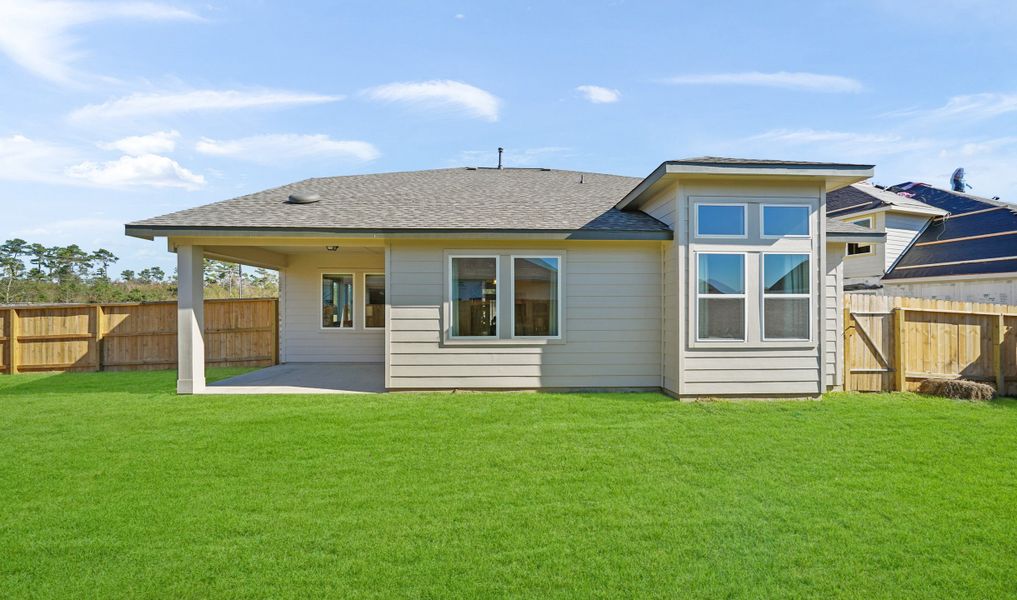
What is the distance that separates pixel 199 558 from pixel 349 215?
596 cm

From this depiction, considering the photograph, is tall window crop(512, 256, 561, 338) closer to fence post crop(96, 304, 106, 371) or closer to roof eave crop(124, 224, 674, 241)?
roof eave crop(124, 224, 674, 241)

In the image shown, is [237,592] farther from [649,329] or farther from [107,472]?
[649,329]

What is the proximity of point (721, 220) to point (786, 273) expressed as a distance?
121cm

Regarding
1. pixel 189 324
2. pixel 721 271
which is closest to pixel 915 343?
pixel 721 271

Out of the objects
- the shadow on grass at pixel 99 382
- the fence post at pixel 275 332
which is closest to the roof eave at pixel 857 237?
the shadow on grass at pixel 99 382

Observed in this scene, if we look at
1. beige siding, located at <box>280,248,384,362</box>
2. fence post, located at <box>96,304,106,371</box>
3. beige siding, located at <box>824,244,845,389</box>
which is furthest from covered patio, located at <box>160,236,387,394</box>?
beige siding, located at <box>824,244,845,389</box>

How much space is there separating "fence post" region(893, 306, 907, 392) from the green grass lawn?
1546 millimetres

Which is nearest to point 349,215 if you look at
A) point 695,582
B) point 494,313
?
point 494,313

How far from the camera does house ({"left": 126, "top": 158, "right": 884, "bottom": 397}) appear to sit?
22.4 ft

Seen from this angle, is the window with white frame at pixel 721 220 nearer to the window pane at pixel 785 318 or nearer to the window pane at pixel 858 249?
the window pane at pixel 785 318

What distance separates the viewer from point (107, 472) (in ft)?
13.4

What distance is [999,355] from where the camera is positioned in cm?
755

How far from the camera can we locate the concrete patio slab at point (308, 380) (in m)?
7.67

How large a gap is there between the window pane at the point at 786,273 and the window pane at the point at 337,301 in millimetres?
8557
